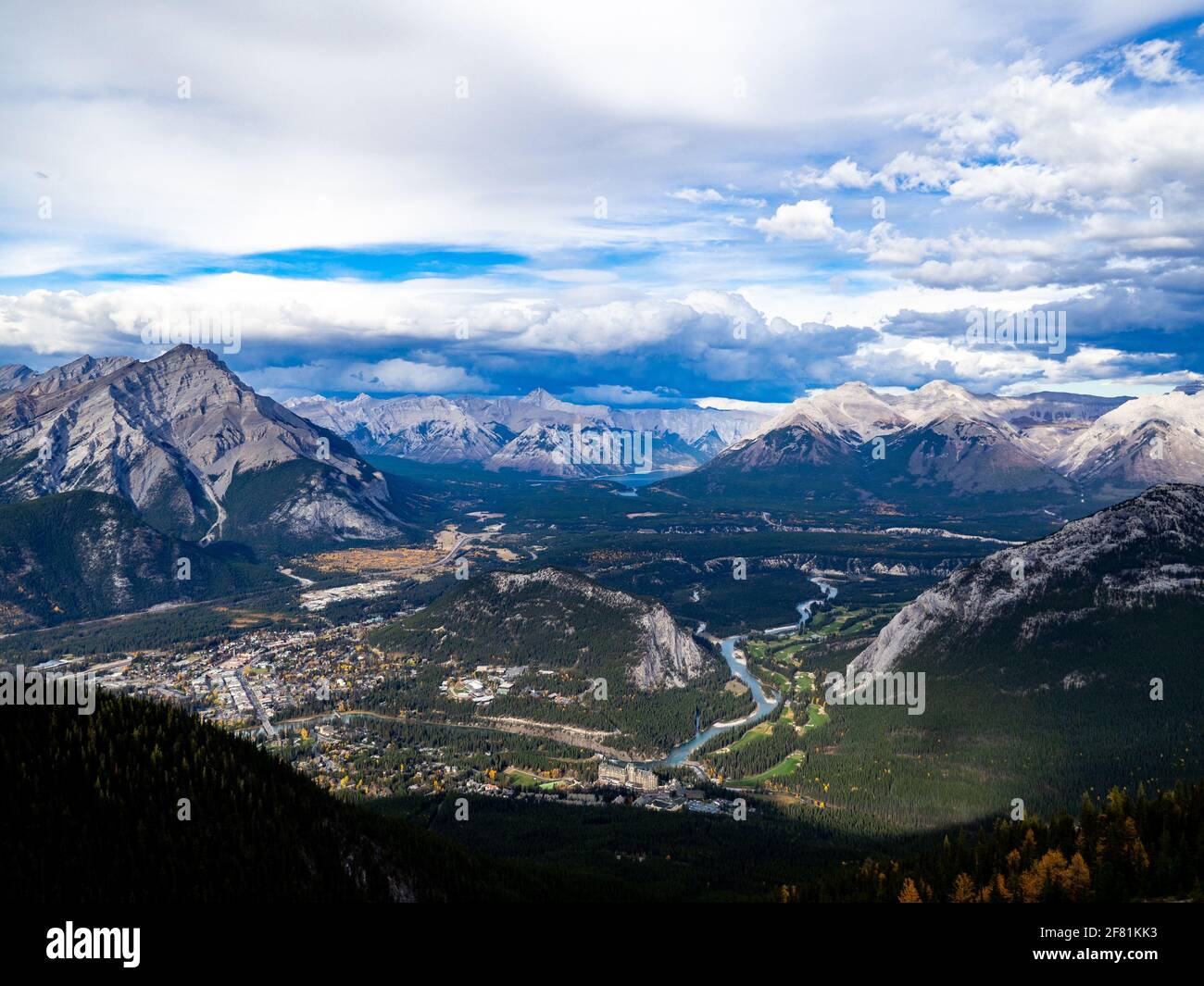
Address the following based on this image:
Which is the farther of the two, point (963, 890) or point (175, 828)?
point (175, 828)

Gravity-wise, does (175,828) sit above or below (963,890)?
above

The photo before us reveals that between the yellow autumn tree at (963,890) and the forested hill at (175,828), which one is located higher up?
the forested hill at (175,828)

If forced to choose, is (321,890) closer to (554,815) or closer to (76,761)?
(76,761)

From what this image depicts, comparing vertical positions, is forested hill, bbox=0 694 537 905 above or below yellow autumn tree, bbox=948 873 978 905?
above

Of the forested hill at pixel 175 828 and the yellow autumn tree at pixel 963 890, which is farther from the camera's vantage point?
the yellow autumn tree at pixel 963 890

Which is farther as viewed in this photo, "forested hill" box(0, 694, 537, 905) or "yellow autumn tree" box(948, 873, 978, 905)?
"yellow autumn tree" box(948, 873, 978, 905)
